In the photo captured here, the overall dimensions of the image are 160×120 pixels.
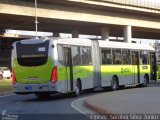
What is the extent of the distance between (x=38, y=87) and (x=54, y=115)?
23.5 feet

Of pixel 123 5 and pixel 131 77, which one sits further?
pixel 123 5

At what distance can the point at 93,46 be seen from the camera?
94.1 ft

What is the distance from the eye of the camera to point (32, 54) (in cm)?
2397

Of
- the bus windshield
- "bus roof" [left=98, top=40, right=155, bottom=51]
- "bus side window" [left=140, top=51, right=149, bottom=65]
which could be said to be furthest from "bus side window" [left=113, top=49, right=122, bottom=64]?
the bus windshield

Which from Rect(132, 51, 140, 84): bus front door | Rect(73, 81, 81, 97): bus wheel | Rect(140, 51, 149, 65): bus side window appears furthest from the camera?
Rect(140, 51, 149, 65): bus side window

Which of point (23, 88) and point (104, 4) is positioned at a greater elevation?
point (104, 4)

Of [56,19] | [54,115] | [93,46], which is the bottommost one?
[54,115]

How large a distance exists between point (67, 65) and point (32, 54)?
2009 millimetres

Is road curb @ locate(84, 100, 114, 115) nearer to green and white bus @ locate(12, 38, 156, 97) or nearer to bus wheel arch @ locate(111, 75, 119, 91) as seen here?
green and white bus @ locate(12, 38, 156, 97)

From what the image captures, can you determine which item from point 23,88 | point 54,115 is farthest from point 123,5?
point 54,115

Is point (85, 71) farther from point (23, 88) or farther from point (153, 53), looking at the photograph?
point (153, 53)

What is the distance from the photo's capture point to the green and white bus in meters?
23.5

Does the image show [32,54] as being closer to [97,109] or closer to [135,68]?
[97,109]

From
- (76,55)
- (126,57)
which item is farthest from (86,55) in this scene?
(126,57)
